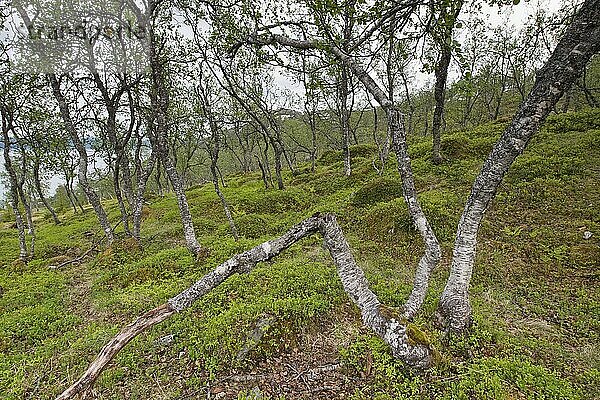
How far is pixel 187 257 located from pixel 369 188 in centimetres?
825

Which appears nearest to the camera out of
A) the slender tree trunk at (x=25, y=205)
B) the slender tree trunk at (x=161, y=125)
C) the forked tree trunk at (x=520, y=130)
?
the forked tree trunk at (x=520, y=130)

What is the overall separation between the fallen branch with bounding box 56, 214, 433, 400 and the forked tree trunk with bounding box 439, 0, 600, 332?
1.31 metres

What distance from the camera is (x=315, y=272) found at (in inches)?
337

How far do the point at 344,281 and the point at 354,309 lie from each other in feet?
6.81

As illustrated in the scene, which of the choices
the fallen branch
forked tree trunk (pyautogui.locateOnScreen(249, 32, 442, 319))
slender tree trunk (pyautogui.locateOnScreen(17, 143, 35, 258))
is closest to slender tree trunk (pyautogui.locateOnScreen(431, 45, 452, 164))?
forked tree trunk (pyautogui.locateOnScreen(249, 32, 442, 319))

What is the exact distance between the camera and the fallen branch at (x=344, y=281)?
12.9 ft

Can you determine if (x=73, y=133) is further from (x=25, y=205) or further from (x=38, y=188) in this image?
(x=38, y=188)

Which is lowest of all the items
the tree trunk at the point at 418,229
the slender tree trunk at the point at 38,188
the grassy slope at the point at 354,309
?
the grassy slope at the point at 354,309

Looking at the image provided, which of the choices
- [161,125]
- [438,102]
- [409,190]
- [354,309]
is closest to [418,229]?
[409,190]

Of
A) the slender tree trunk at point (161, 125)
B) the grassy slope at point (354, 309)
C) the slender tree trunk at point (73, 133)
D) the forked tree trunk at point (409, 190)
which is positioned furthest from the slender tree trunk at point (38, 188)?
the forked tree trunk at point (409, 190)

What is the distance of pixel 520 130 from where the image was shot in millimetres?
5070

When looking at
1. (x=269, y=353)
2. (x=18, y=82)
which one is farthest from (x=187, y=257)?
(x=18, y=82)

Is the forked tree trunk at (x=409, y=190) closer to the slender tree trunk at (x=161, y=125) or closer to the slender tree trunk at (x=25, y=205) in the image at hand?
the slender tree trunk at (x=161, y=125)

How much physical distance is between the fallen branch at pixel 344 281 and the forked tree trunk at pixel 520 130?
4.28 ft
